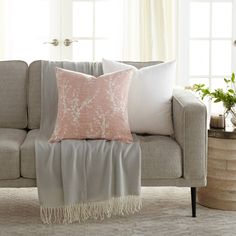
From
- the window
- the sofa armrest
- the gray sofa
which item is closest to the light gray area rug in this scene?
the gray sofa

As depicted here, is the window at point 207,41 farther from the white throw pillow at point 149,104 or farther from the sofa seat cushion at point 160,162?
the sofa seat cushion at point 160,162

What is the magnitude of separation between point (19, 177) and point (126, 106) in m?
0.78

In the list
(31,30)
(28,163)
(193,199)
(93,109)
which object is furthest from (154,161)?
(31,30)

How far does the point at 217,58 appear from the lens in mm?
5332

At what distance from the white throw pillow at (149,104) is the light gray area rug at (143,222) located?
490 millimetres

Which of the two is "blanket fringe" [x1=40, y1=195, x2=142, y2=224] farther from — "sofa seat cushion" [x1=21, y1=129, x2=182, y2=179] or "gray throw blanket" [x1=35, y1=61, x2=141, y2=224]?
"sofa seat cushion" [x1=21, y1=129, x2=182, y2=179]

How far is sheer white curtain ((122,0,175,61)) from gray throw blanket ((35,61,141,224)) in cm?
180

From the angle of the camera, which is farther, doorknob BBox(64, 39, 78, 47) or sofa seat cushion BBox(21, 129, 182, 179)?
doorknob BBox(64, 39, 78, 47)

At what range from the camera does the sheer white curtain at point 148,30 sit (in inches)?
201

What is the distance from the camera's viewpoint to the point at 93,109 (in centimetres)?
359

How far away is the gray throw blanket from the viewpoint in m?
3.38

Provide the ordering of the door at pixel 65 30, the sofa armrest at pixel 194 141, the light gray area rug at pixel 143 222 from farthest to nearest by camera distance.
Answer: the door at pixel 65 30
the sofa armrest at pixel 194 141
the light gray area rug at pixel 143 222

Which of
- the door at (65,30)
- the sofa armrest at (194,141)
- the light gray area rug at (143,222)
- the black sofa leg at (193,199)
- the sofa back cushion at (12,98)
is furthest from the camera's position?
the door at (65,30)

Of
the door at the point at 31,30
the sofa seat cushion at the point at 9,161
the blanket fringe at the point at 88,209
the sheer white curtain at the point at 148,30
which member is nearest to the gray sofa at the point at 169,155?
the sofa seat cushion at the point at 9,161
